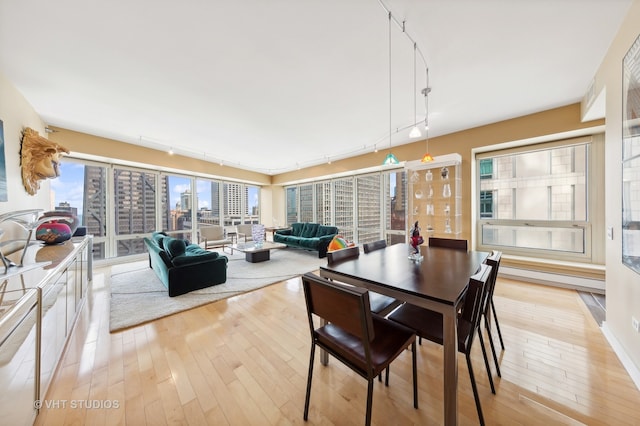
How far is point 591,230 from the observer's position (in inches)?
130

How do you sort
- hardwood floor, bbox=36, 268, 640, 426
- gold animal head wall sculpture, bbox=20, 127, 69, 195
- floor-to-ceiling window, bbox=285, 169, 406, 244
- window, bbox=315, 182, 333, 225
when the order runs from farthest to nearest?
window, bbox=315, 182, 333, 225
floor-to-ceiling window, bbox=285, 169, 406, 244
gold animal head wall sculpture, bbox=20, 127, 69, 195
hardwood floor, bbox=36, 268, 640, 426

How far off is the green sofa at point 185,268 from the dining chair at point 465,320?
2.91m

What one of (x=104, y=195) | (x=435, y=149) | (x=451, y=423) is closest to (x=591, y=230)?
(x=435, y=149)

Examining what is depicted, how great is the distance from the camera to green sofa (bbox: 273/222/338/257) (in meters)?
5.49

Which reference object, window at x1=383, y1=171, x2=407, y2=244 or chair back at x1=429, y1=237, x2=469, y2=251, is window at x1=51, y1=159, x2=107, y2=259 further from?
window at x1=383, y1=171, x2=407, y2=244

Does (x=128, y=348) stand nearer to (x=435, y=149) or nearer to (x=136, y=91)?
(x=136, y=91)

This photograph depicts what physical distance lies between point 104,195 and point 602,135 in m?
9.32

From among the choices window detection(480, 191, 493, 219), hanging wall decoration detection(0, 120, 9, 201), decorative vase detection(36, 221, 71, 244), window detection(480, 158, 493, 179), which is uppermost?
window detection(480, 158, 493, 179)

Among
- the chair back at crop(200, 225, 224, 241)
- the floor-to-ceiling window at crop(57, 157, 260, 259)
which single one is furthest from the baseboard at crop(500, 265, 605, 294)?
the floor-to-ceiling window at crop(57, 157, 260, 259)

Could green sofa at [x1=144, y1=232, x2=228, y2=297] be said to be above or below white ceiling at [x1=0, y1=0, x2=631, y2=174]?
below

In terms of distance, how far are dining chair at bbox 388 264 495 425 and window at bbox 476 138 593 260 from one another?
11.7 ft

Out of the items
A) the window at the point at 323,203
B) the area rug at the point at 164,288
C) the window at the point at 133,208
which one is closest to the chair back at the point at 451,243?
the area rug at the point at 164,288

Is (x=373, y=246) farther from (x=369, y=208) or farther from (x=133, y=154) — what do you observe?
(x=133, y=154)

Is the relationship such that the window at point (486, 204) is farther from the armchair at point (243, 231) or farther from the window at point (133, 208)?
the window at point (133, 208)
